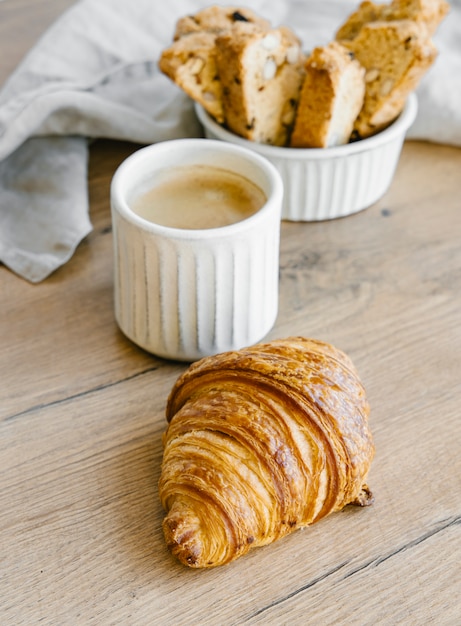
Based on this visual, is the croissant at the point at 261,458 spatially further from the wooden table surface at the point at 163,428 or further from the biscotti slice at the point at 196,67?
the biscotti slice at the point at 196,67

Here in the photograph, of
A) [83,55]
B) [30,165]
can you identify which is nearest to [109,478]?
[30,165]

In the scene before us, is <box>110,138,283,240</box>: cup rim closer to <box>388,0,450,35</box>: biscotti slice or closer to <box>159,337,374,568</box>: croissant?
<box>159,337,374,568</box>: croissant

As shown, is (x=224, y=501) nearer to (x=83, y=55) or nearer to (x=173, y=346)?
(x=173, y=346)

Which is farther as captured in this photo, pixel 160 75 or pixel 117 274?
pixel 160 75

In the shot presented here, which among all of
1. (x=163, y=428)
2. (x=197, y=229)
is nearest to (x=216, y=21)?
(x=197, y=229)

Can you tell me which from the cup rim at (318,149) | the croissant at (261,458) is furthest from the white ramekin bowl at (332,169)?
the croissant at (261,458)
